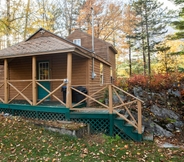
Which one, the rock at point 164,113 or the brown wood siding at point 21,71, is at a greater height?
the brown wood siding at point 21,71

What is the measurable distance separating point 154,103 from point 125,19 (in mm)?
12817

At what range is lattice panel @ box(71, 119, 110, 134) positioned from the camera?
5590 mm

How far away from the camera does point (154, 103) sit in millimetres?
7199

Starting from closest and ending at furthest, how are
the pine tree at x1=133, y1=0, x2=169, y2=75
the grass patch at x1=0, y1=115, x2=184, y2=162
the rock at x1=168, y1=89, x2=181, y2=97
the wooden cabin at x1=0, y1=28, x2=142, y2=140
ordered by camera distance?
the grass patch at x1=0, y1=115, x2=184, y2=162
the wooden cabin at x1=0, y1=28, x2=142, y2=140
the rock at x1=168, y1=89, x2=181, y2=97
the pine tree at x1=133, y1=0, x2=169, y2=75

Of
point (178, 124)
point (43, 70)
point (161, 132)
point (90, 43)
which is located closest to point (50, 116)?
point (43, 70)

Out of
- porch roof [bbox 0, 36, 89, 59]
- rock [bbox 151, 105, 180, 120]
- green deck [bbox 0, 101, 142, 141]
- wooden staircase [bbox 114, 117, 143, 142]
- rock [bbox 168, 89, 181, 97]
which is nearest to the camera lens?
wooden staircase [bbox 114, 117, 143, 142]

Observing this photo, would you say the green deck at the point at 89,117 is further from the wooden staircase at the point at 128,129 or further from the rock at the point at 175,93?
the rock at the point at 175,93

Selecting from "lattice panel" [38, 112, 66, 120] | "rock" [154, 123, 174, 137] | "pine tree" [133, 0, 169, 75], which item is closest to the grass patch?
"lattice panel" [38, 112, 66, 120]

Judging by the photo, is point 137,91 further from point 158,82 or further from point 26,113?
point 26,113

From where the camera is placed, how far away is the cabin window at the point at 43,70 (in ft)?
27.9

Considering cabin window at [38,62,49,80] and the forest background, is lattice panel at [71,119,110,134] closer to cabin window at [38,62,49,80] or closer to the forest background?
cabin window at [38,62,49,80]

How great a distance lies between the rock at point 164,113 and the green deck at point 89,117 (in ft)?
6.55

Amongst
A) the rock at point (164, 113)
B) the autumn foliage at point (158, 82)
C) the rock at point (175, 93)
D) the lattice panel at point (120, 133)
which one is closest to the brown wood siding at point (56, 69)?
the autumn foliage at point (158, 82)

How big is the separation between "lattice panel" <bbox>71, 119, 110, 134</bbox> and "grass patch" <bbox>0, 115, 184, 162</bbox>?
0.32 m
